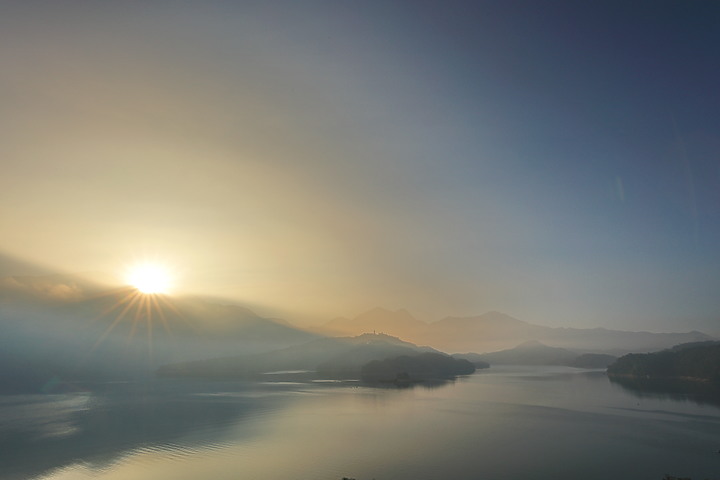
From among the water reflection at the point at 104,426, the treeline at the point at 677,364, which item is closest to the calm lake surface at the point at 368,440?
the water reflection at the point at 104,426

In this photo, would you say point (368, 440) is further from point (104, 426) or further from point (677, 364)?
point (677, 364)

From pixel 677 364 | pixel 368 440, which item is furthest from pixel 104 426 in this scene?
pixel 677 364

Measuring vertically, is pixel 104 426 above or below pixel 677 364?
above

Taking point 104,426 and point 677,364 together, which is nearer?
point 104,426

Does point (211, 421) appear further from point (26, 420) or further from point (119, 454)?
point (26, 420)

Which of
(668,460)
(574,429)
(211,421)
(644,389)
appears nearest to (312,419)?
(211,421)

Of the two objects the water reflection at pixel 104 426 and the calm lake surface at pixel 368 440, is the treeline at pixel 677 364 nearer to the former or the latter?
the calm lake surface at pixel 368 440
